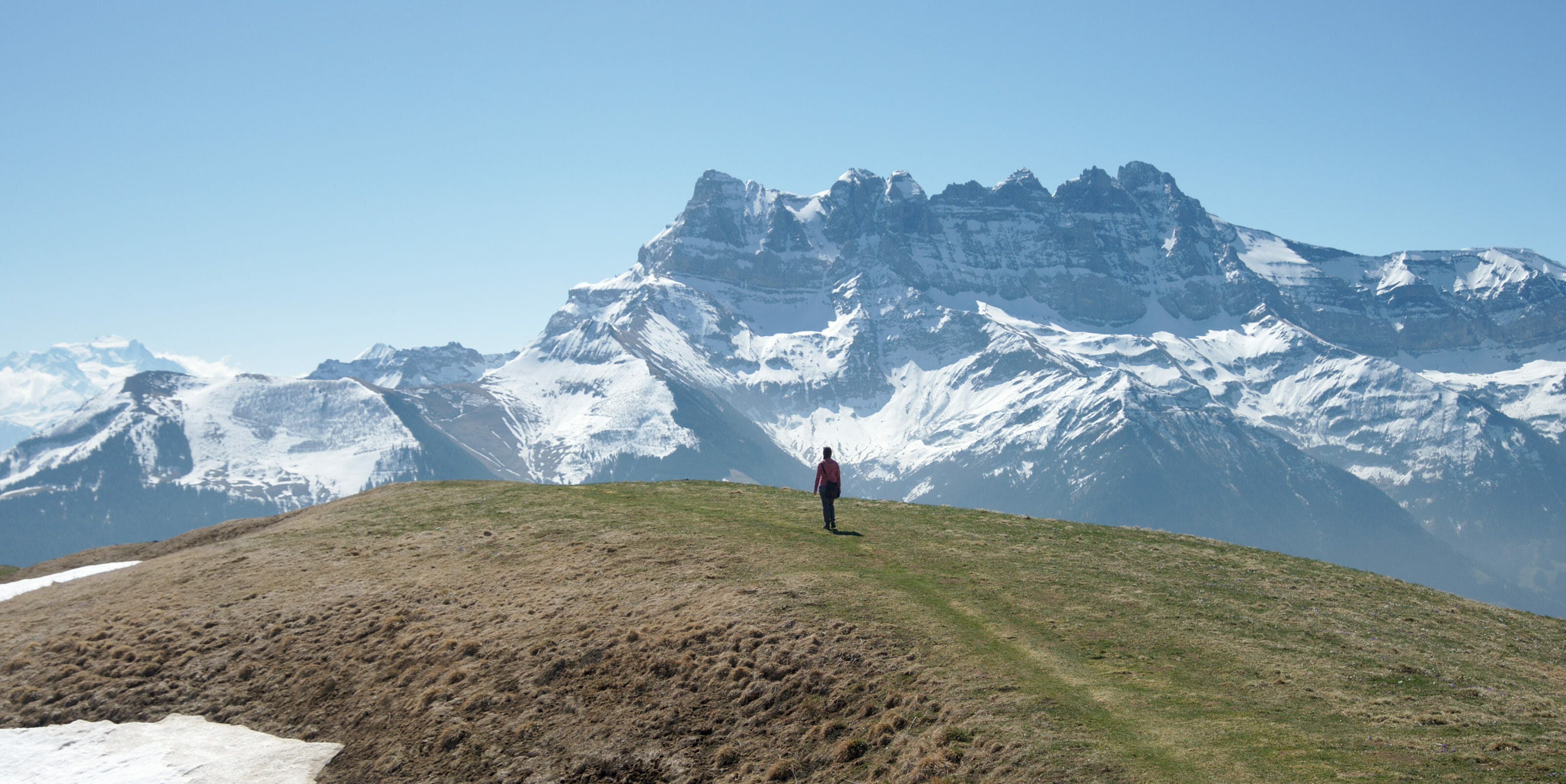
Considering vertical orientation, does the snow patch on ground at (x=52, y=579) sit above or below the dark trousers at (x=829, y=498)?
below

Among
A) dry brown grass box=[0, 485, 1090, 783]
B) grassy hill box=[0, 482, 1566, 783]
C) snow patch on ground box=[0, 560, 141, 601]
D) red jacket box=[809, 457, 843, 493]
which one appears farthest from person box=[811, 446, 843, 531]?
snow patch on ground box=[0, 560, 141, 601]

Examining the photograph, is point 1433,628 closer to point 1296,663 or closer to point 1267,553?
point 1296,663

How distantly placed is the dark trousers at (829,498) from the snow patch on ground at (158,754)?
71.9 ft

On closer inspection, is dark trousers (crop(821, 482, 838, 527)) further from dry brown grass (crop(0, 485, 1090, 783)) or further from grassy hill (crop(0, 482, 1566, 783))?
dry brown grass (crop(0, 485, 1090, 783))

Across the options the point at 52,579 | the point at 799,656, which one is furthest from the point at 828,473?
the point at 52,579

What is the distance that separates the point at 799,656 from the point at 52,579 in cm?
4225

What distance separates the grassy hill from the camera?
2256cm

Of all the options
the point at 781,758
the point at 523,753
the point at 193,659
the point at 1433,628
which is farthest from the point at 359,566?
the point at 1433,628

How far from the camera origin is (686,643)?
29484 millimetres

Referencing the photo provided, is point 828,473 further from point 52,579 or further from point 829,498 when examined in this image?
point 52,579

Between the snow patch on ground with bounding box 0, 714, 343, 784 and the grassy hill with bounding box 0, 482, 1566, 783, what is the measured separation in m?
0.79

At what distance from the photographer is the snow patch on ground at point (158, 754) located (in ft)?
91.0

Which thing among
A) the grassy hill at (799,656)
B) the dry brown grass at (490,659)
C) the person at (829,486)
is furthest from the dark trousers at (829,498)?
the dry brown grass at (490,659)

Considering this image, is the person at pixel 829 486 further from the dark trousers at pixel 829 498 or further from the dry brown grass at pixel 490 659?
the dry brown grass at pixel 490 659
